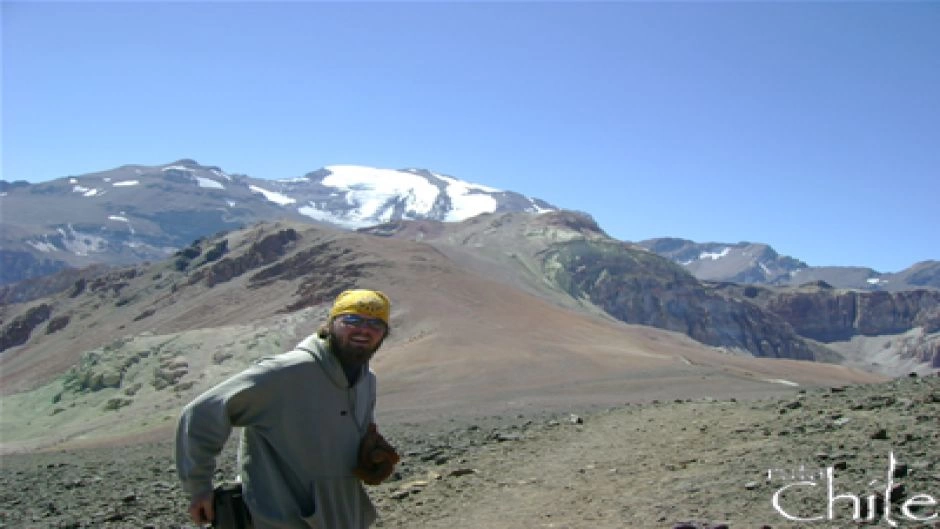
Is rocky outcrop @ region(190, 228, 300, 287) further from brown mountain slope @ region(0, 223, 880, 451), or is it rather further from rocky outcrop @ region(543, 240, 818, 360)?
rocky outcrop @ region(543, 240, 818, 360)

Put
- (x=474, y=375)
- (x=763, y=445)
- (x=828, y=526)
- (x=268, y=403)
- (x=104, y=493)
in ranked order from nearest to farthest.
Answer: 1. (x=268, y=403)
2. (x=828, y=526)
3. (x=763, y=445)
4. (x=104, y=493)
5. (x=474, y=375)

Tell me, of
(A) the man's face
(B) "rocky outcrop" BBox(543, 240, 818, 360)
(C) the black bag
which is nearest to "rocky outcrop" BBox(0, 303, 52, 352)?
(B) "rocky outcrop" BBox(543, 240, 818, 360)

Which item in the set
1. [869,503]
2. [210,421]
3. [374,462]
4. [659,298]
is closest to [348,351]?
[374,462]

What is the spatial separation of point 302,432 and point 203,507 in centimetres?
54

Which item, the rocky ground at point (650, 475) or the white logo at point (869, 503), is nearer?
the white logo at point (869, 503)

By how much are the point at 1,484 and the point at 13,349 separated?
50.5 meters

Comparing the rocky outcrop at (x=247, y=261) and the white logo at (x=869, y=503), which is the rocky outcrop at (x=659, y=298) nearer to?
the rocky outcrop at (x=247, y=261)

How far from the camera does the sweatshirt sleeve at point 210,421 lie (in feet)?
12.3

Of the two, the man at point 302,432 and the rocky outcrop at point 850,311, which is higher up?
the man at point 302,432

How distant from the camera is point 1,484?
47.9ft

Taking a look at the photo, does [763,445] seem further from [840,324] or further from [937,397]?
[840,324]

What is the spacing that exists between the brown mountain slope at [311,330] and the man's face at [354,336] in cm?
1679

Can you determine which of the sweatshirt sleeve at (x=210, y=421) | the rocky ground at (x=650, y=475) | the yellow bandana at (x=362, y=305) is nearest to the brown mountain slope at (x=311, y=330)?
the rocky ground at (x=650, y=475)

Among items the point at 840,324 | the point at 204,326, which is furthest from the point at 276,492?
the point at 840,324
